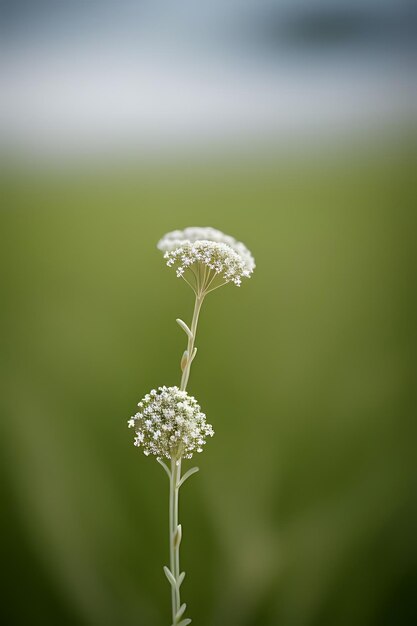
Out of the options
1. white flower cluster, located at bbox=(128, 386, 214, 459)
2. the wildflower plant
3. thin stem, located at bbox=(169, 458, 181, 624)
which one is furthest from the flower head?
thin stem, located at bbox=(169, 458, 181, 624)

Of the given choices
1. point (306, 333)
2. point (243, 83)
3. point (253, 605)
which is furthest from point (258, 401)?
point (243, 83)

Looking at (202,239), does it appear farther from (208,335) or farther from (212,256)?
(208,335)

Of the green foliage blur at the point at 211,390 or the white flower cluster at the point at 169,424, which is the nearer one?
the white flower cluster at the point at 169,424

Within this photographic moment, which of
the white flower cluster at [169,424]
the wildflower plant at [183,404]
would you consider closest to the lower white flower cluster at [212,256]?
the wildflower plant at [183,404]

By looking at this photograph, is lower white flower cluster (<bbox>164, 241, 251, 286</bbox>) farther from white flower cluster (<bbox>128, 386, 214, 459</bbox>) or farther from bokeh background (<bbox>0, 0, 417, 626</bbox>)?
bokeh background (<bbox>0, 0, 417, 626</bbox>)

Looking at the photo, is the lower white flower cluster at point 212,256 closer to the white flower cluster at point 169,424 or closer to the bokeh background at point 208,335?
the white flower cluster at point 169,424

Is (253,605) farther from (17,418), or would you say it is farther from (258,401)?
(17,418)

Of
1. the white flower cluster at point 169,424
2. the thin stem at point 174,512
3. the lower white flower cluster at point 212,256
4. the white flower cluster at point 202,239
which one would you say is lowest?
the thin stem at point 174,512
